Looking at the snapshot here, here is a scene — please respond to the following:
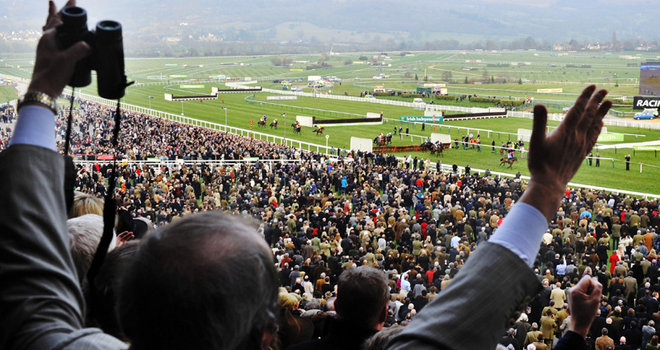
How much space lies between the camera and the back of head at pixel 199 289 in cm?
115

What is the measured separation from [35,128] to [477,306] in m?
0.97

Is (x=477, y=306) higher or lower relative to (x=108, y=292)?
higher

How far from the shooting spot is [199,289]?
3.76 feet

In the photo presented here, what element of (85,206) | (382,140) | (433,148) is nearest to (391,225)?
(85,206)

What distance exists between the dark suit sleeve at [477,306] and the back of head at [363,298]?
1.46 metres

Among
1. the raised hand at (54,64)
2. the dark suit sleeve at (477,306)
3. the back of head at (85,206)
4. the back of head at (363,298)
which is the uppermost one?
the raised hand at (54,64)

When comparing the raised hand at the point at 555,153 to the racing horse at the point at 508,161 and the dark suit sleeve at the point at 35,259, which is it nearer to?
the dark suit sleeve at the point at 35,259

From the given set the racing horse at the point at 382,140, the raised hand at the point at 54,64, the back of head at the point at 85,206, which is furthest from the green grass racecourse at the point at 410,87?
the raised hand at the point at 54,64

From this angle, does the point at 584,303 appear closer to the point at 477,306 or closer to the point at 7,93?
the point at 477,306

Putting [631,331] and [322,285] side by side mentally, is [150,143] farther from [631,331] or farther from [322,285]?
[631,331]

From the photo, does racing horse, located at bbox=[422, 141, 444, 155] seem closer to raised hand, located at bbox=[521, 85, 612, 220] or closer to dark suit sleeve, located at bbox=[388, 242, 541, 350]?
raised hand, located at bbox=[521, 85, 612, 220]

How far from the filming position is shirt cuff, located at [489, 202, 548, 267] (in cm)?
124

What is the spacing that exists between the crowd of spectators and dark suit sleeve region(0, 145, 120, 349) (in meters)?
1.61

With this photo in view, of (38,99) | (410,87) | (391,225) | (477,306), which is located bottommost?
(410,87)
